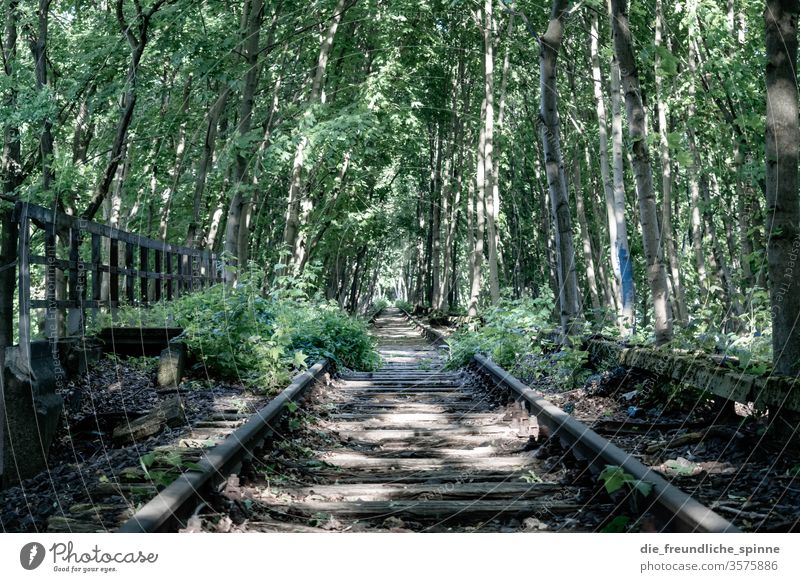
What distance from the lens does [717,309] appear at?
11359 mm

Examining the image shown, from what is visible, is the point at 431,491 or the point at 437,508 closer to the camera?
the point at 437,508

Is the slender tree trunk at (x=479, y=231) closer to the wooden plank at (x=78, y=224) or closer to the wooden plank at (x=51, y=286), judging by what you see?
the wooden plank at (x=78, y=224)

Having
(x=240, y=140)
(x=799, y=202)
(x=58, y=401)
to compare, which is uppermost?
(x=240, y=140)

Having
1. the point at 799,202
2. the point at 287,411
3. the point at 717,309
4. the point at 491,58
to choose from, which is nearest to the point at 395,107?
the point at 491,58

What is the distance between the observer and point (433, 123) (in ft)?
127

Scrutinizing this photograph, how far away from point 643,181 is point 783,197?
12.1 ft

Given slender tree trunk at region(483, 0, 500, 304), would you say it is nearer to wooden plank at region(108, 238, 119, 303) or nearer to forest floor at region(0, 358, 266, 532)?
wooden plank at region(108, 238, 119, 303)

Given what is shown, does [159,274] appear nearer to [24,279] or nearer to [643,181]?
[24,279]

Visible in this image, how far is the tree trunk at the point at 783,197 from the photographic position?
5.14m

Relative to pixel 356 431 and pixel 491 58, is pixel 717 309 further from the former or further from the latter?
pixel 491 58

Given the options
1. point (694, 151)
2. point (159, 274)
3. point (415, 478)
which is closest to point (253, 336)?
point (159, 274)

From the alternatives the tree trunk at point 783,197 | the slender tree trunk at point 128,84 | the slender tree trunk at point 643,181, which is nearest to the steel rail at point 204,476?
the tree trunk at point 783,197

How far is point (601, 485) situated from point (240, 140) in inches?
512

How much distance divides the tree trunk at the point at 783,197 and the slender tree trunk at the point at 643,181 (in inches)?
130
